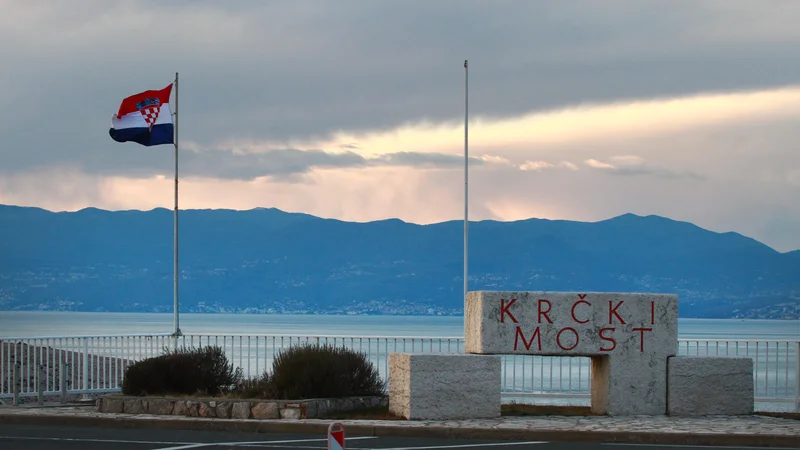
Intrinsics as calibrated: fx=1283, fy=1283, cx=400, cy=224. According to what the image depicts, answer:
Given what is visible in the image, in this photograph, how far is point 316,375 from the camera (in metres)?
20.3

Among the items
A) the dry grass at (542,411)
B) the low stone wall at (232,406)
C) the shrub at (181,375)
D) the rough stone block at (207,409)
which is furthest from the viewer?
the shrub at (181,375)

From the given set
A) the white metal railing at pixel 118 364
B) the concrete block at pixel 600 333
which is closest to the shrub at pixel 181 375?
the white metal railing at pixel 118 364

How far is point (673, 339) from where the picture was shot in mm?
20203

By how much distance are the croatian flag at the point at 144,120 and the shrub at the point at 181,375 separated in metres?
6.92

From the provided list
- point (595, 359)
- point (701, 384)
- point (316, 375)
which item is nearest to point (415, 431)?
point (316, 375)

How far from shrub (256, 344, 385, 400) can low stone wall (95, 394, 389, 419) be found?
315 mm

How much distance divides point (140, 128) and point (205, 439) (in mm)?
11800

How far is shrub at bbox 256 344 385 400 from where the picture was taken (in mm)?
20172

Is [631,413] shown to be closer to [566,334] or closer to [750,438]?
[566,334]

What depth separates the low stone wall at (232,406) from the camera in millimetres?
19188

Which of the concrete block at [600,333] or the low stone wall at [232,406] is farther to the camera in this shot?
the concrete block at [600,333]

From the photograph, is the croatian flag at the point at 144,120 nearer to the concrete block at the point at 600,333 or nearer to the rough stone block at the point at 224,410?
the rough stone block at the point at 224,410

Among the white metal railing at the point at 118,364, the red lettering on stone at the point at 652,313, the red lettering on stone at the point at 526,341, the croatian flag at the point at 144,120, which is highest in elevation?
the croatian flag at the point at 144,120

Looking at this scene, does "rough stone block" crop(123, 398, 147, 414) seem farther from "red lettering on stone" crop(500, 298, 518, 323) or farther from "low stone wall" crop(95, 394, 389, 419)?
"red lettering on stone" crop(500, 298, 518, 323)
